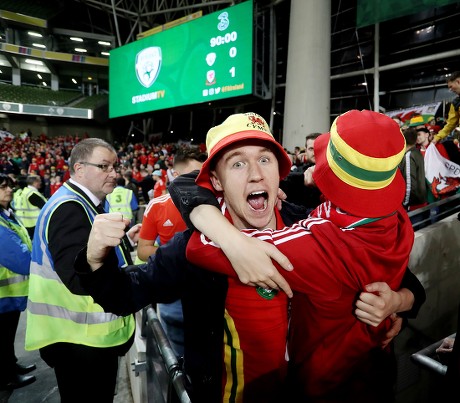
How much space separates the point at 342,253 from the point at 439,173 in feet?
11.6

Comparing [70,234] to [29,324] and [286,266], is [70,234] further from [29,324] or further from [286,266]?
[286,266]

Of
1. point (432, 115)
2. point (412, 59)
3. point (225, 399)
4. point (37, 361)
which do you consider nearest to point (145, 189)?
point (37, 361)

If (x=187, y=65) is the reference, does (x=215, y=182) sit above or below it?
below

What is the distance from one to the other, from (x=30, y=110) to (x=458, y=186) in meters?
28.5

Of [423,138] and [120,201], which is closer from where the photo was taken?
[423,138]

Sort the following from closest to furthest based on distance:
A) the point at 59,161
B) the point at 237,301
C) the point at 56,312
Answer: the point at 237,301, the point at 56,312, the point at 59,161

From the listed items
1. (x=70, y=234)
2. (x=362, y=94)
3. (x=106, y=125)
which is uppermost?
(x=106, y=125)

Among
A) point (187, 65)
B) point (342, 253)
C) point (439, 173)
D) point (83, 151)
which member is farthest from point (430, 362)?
point (187, 65)

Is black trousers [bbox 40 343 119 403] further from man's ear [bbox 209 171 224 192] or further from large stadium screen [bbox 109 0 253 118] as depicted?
large stadium screen [bbox 109 0 253 118]

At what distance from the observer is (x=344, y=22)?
12.5 meters

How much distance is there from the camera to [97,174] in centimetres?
206

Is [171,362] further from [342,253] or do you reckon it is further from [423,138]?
[423,138]

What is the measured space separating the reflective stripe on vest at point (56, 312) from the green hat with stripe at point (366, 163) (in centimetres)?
146

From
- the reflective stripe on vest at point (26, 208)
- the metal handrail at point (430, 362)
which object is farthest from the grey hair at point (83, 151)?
the reflective stripe on vest at point (26, 208)
